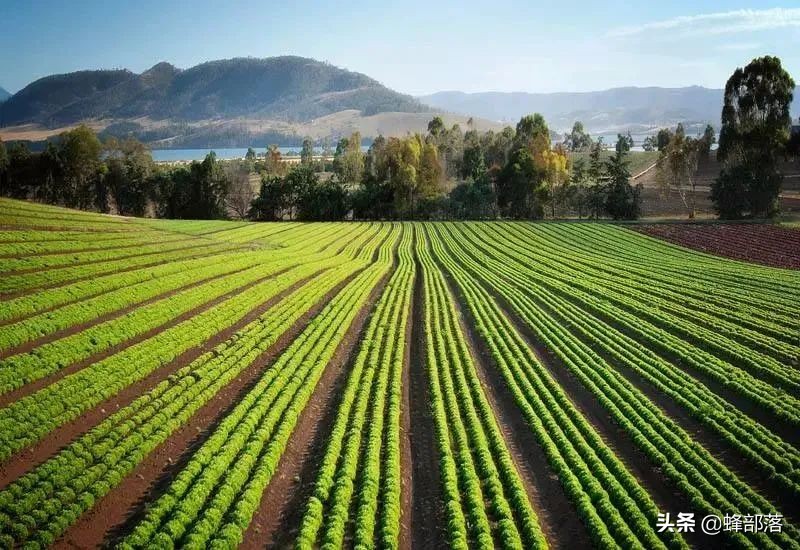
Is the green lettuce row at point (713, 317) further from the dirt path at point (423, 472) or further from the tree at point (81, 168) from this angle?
the tree at point (81, 168)

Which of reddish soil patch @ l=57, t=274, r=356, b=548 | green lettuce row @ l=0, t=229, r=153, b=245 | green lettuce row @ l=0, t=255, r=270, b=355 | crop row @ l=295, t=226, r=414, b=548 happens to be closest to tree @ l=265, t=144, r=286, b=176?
green lettuce row @ l=0, t=229, r=153, b=245

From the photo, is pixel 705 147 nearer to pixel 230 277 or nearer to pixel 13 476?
pixel 230 277

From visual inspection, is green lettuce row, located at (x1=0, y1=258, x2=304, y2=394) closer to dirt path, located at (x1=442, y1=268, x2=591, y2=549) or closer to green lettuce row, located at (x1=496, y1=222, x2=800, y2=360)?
dirt path, located at (x1=442, y1=268, x2=591, y2=549)

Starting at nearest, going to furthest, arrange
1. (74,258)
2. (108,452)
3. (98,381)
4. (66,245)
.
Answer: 1. (108,452)
2. (98,381)
3. (74,258)
4. (66,245)

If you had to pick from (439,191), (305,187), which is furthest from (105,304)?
(439,191)

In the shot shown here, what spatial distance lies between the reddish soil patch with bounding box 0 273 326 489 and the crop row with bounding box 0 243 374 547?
428 mm

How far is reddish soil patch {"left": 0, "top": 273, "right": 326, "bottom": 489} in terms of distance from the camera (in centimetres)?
1583

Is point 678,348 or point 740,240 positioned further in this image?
point 740,240

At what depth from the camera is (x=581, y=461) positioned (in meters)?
17.1

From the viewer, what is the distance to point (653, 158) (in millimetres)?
154250

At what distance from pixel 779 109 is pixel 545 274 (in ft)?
151

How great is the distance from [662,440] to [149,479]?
1656 cm

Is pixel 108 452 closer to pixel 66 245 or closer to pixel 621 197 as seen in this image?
pixel 66 245

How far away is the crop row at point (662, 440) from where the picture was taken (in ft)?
49.1
